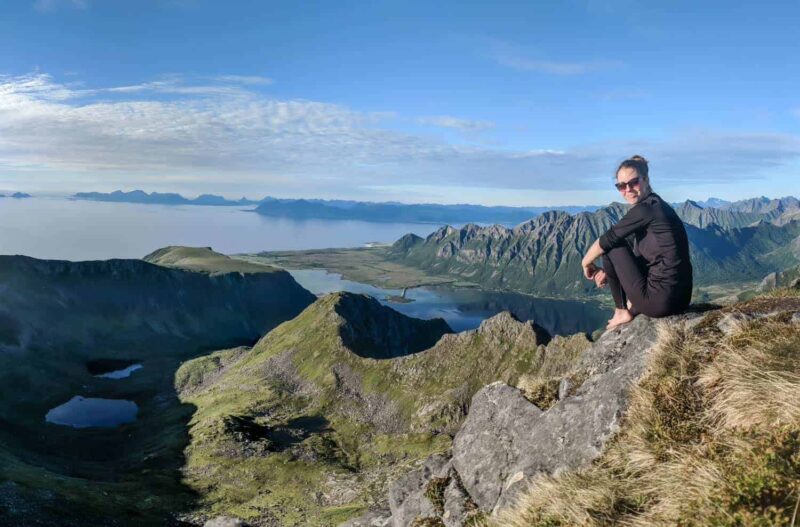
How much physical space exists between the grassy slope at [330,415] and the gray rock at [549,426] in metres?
62.7

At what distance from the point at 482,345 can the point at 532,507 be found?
123m

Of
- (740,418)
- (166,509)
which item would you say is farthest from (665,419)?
(166,509)

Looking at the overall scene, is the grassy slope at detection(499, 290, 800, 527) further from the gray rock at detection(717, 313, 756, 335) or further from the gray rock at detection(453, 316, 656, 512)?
the gray rock at detection(453, 316, 656, 512)

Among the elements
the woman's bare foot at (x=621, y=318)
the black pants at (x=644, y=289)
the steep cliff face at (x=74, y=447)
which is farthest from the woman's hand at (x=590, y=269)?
the steep cliff face at (x=74, y=447)

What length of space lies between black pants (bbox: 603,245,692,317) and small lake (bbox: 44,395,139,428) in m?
164

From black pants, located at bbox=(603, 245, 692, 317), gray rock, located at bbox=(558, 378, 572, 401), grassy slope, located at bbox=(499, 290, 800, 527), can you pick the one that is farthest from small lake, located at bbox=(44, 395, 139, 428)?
grassy slope, located at bbox=(499, 290, 800, 527)

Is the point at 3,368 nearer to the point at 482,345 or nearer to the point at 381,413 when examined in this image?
the point at 381,413

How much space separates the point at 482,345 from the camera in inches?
5167

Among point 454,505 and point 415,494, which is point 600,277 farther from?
point 415,494

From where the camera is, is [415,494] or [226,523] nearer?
[415,494]

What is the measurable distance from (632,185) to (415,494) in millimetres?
14247

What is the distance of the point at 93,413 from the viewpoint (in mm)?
155750

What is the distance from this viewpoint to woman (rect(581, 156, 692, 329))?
15703 millimetres

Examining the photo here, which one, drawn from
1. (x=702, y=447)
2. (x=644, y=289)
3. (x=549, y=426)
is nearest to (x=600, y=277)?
(x=644, y=289)
